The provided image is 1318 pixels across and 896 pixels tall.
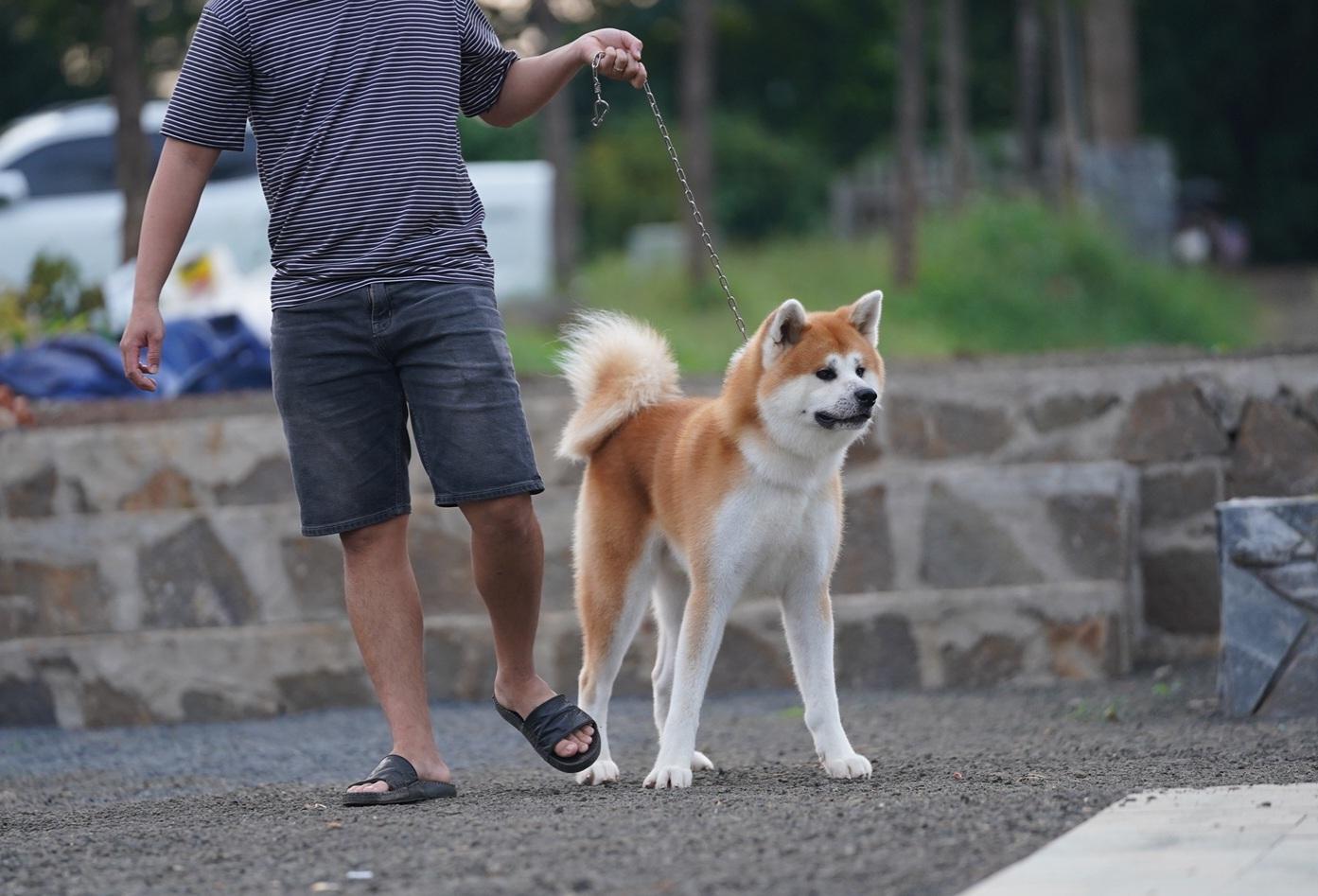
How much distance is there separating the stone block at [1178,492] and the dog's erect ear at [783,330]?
2.68 metres

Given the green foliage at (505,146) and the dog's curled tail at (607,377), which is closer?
the dog's curled tail at (607,377)

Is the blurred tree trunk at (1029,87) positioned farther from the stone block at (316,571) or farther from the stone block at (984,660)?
the stone block at (316,571)

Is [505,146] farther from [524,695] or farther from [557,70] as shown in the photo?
[524,695]

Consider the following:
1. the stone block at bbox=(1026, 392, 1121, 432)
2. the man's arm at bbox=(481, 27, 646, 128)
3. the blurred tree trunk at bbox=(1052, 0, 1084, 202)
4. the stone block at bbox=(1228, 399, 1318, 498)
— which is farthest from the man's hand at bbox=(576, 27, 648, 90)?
the blurred tree trunk at bbox=(1052, 0, 1084, 202)

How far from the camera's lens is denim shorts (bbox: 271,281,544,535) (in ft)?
12.6

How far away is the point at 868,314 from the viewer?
421cm

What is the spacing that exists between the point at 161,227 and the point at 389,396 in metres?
0.64

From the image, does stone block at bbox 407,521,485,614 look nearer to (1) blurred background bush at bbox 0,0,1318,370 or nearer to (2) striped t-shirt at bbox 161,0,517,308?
(1) blurred background bush at bbox 0,0,1318,370

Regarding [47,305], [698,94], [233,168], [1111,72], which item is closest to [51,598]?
[47,305]

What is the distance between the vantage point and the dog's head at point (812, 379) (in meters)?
3.93

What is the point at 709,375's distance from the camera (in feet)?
22.6

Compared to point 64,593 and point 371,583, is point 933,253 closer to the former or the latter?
point 64,593

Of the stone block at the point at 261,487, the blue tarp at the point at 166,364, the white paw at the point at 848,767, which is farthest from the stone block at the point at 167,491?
the white paw at the point at 848,767

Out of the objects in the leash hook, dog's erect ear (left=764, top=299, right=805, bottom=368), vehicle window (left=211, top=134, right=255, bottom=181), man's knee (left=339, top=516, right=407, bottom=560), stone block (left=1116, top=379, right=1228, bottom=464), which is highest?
vehicle window (left=211, top=134, right=255, bottom=181)
